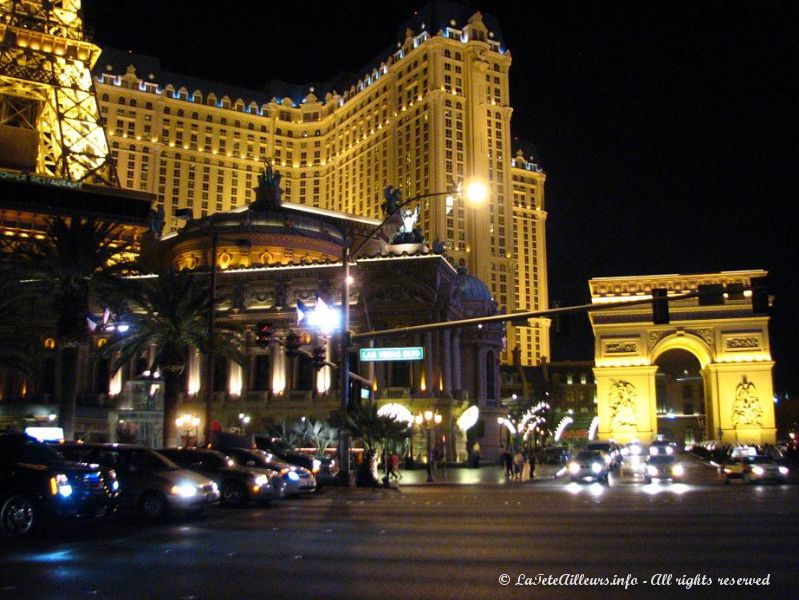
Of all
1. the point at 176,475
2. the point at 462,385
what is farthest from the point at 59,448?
the point at 462,385

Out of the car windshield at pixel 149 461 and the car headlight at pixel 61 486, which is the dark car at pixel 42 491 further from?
the car windshield at pixel 149 461

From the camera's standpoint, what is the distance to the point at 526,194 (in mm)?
188250

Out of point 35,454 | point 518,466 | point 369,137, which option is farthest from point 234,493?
point 369,137

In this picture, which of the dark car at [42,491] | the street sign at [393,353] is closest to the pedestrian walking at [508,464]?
the street sign at [393,353]

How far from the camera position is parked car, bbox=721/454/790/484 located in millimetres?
35625

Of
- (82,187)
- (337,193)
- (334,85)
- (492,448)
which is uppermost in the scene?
(334,85)

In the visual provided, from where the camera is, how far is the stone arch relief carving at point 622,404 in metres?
71.8

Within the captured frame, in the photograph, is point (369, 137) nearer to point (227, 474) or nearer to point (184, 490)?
point (227, 474)

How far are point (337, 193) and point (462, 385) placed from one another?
100 meters

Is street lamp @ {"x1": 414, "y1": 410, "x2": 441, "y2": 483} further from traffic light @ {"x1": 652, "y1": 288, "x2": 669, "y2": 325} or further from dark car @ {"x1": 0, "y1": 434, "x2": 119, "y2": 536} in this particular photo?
dark car @ {"x1": 0, "y1": 434, "x2": 119, "y2": 536}

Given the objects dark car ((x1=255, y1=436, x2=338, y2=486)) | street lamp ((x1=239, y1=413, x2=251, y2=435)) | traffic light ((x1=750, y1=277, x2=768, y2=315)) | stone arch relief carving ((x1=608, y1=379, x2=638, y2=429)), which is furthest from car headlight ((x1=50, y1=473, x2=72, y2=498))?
stone arch relief carving ((x1=608, y1=379, x2=638, y2=429))

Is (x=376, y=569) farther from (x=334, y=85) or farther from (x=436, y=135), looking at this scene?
(x=334, y=85)

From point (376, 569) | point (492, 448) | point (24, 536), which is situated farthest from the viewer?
point (492, 448)

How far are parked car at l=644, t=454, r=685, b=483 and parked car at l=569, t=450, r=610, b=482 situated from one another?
8.05 ft
